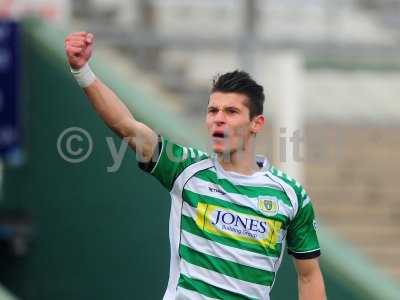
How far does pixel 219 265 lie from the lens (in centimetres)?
451

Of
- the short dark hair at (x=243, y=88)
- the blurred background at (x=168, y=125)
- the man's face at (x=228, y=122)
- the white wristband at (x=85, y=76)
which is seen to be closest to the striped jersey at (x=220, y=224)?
the man's face at (x=228, y=122)

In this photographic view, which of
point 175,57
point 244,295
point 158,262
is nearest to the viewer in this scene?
point 244,295

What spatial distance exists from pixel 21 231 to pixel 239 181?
12.3 feet

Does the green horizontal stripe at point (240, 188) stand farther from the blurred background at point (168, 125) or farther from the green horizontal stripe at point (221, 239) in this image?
the blurred background at point (168, 125)

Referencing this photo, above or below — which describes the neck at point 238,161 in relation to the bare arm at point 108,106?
below

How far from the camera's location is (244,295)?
454cm

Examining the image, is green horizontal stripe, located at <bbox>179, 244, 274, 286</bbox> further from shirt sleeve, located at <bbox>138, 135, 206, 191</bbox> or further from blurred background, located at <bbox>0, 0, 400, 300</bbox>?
blurred background, located at <bbox>0, 0, 400, 300</bbox>

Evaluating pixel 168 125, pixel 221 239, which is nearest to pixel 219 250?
pixel 221 239

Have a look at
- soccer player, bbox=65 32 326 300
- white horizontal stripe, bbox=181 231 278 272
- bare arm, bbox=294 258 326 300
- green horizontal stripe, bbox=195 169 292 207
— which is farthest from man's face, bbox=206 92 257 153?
bare arm, bbox=294 258 326 300

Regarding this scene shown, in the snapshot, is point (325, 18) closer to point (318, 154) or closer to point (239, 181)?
point (318, 154)

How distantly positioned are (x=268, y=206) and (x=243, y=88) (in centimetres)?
48

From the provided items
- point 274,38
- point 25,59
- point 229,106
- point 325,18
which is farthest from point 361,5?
point 229,106

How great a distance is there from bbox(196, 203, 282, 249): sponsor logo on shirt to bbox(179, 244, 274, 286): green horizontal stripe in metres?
0.10

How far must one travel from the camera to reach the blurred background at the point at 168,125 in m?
7.67
